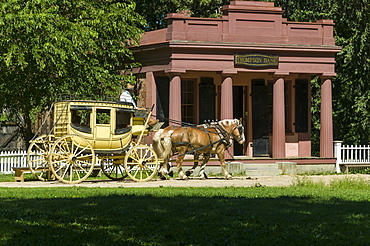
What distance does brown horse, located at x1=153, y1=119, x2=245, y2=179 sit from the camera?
19.7m

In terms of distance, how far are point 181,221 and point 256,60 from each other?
16.3 m

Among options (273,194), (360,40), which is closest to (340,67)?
(360,40)

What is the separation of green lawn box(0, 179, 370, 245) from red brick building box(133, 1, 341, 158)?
11533mm

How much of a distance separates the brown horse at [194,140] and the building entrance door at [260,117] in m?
6.59

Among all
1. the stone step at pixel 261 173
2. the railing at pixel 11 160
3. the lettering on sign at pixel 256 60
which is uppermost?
the lettering on sign at pixel 256 60

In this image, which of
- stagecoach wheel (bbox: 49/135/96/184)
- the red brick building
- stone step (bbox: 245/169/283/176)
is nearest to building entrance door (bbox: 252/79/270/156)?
the red brick building

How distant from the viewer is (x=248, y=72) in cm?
2639

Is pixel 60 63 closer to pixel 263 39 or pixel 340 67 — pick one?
pixel 263 39

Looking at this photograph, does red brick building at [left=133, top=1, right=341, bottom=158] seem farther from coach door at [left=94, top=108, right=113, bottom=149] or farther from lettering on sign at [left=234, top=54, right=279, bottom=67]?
coach door at [left=94, top=108, right=113, bottom=149]

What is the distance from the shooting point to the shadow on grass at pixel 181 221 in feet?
29.0

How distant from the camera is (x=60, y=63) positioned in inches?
890

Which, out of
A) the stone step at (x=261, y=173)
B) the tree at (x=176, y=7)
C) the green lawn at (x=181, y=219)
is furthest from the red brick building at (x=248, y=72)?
the green lawn at (x=181, y=219)

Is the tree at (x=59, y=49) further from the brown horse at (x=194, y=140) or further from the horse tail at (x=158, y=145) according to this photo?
the brown horse at (x=194, y=140)

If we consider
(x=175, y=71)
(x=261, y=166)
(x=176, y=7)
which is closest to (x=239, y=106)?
(x=261, y=166)
